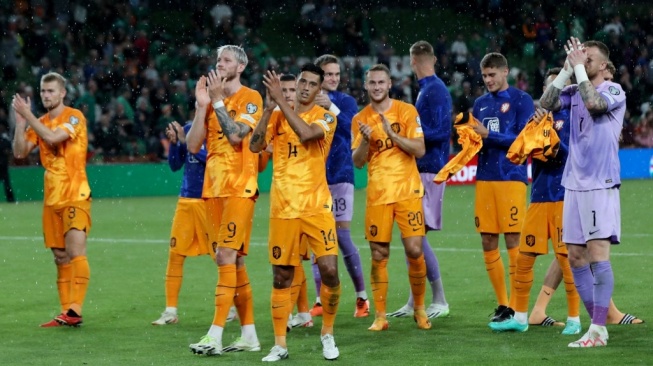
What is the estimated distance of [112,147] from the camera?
2467 cm

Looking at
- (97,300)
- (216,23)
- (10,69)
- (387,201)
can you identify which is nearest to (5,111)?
(10,69)

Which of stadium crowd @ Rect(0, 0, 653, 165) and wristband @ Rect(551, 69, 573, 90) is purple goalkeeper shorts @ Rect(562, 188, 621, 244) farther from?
stadium crowd @ Rect(0, 0, 653, 165)

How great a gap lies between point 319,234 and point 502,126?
7.72 ft

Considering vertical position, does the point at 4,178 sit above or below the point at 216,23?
below

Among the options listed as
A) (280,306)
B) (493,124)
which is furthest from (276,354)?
(493,124)

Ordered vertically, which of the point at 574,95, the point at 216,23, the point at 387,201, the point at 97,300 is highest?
the point at 216,23

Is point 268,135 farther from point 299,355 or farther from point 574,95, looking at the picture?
point 574,95

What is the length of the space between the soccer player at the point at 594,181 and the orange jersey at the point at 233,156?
6.68 feet

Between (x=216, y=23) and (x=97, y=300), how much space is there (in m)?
20.3

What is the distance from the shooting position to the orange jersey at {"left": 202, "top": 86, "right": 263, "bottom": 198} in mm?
8156

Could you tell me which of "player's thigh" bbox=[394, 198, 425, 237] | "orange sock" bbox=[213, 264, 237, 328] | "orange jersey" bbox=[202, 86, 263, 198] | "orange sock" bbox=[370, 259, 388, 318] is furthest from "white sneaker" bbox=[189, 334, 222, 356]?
"player's thigh" bbox=[394, 198, 425, 237]

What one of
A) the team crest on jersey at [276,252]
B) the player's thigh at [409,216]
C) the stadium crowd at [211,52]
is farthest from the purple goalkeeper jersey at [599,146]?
the stadium crowd at [211,52]

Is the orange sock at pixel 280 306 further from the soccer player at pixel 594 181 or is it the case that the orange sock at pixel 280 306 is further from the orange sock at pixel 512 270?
the orange sock at pixel 512 270

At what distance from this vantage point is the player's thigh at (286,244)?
25.4 feet
